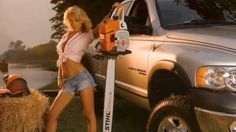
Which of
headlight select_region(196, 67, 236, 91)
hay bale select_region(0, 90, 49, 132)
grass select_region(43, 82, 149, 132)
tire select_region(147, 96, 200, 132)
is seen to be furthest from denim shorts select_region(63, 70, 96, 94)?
grass select_region(43, 82, 149, 132)

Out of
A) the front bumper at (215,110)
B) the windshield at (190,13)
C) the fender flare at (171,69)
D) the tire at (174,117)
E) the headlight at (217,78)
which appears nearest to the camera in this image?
the front bumper at (215,110)

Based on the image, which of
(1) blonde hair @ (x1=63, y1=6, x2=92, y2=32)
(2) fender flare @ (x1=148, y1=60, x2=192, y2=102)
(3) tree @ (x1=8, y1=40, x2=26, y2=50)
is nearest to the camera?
(2) fender flare @ (x1=148, y1=60, x2=192, y2=102)

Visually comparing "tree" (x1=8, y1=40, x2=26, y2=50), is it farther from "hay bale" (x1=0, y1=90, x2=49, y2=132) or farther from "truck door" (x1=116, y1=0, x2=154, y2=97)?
"hay bale" (x1=0, y1=90, x2=49, y2=132)

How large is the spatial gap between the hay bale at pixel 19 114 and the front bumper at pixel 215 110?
5.62 feet

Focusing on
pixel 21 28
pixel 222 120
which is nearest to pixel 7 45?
pixel 21 28

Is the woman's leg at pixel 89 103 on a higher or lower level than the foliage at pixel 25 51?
higher

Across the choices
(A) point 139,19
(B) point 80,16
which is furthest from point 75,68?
(A) point 139,19

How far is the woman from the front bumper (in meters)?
1.29

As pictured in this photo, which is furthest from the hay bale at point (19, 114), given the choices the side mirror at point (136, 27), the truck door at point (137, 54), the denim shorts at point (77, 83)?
the side mirror at point (136, 27)

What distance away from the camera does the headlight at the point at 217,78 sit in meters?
4.32

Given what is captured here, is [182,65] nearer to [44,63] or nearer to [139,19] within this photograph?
[139,19]

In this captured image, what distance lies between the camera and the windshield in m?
5.70

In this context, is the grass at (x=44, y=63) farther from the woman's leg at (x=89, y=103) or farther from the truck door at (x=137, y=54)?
the woman's leg at (x=89, y=103)

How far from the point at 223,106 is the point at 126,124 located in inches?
143
